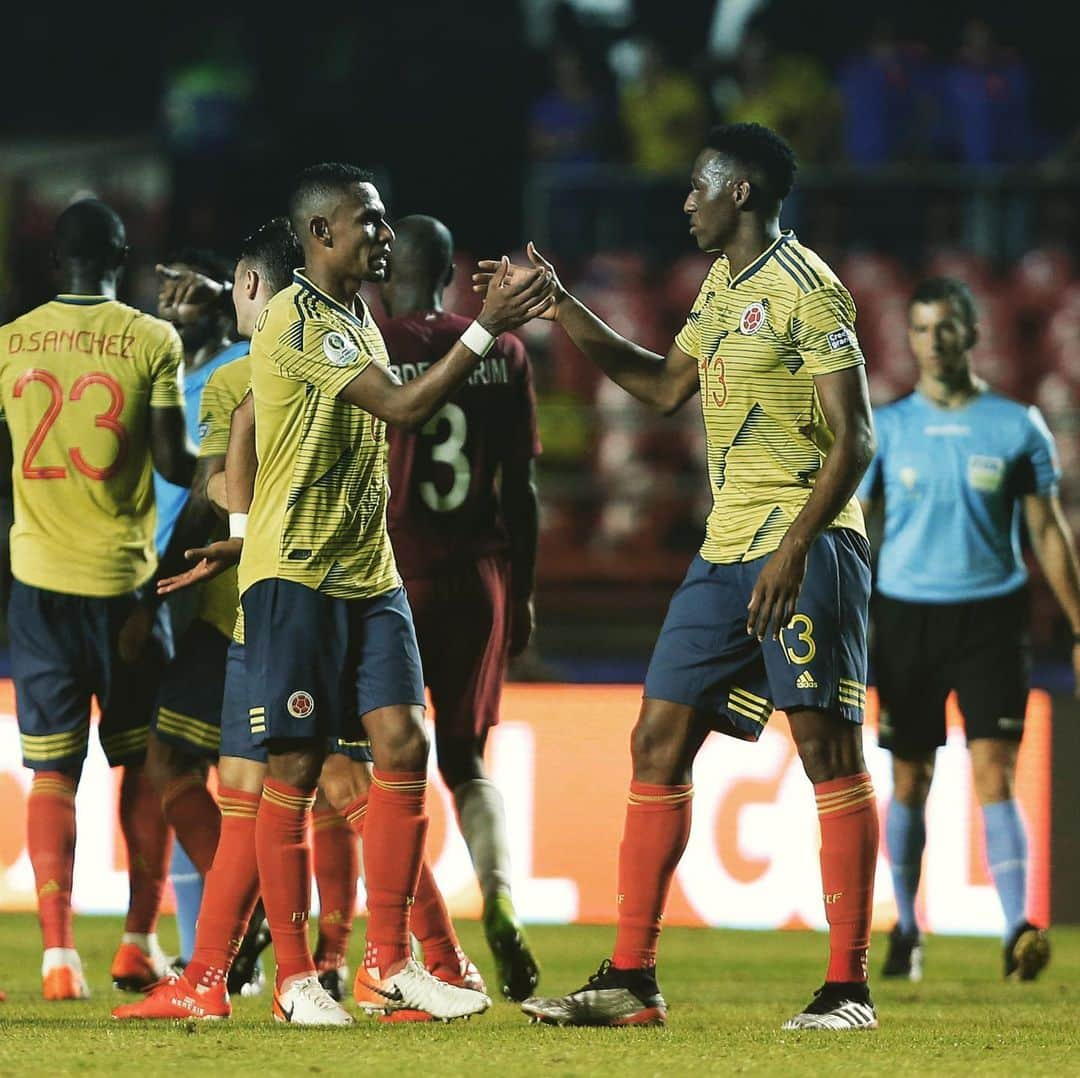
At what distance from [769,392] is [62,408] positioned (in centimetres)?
212

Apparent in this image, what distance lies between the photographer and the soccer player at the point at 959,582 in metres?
7.21

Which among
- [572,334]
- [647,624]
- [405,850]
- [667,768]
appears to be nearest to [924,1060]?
[667,768]

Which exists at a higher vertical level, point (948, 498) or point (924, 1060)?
point (948, 498)

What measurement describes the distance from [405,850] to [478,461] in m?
1.52

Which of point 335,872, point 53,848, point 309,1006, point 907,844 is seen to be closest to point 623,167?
point 907,844

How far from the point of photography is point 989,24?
54.0ft

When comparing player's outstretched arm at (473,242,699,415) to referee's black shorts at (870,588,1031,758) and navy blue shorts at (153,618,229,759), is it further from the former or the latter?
referee's black shorts at (870,588,1031,758)

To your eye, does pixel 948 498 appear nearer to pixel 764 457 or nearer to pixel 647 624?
pixel 764 457

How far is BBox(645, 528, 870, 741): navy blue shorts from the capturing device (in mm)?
5184

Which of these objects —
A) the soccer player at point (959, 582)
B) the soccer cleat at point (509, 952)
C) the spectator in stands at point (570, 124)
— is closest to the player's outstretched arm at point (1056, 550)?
the soccer player at point (959, 582)

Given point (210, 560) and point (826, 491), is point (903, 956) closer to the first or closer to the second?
point (826, 491)

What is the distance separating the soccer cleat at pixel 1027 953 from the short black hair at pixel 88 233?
356cm

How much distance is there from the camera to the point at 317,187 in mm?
5289

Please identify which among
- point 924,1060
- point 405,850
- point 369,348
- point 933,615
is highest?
point 369,348
